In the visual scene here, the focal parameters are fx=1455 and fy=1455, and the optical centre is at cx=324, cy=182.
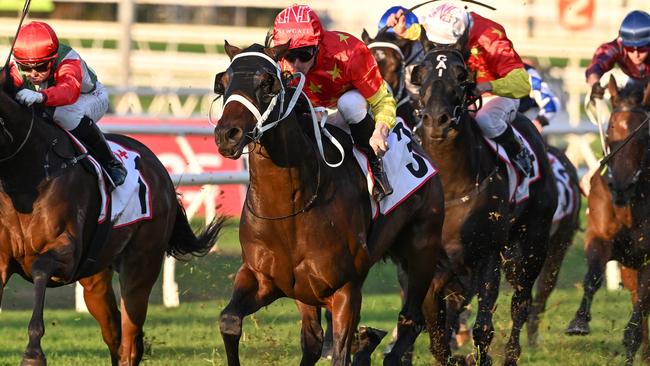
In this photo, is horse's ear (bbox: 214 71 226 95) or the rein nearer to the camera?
horse's ear (bbox: 214 71 226 95)

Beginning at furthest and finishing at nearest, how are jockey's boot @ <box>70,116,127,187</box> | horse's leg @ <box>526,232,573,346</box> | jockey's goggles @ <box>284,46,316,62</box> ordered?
horse's leg @ <box>526,232,573,346</box>, jockey's boot @ <box>70,116,127,187</box>, jockey's goggles @ <box>284,46,316,62</box>

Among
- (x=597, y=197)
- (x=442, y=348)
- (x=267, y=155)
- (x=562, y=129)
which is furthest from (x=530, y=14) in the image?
(x=267, y=155)

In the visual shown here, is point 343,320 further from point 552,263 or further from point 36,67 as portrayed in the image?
point 552,263

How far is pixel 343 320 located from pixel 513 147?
2.54 meters

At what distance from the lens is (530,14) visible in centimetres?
2175

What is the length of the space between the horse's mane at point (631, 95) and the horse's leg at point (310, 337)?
308 cm

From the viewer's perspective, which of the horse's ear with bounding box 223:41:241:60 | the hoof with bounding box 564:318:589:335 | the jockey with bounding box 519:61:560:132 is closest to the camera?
the horse's ear with bounding box 223:41:241:60

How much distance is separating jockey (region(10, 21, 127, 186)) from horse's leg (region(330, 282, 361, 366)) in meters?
1.59

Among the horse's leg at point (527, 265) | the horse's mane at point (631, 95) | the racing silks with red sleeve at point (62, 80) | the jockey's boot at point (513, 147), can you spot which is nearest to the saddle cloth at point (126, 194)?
the racing silks with red sleeve at point (62, 80)

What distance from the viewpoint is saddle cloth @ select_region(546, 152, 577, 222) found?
10289mm

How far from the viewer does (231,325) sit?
20.0 feet

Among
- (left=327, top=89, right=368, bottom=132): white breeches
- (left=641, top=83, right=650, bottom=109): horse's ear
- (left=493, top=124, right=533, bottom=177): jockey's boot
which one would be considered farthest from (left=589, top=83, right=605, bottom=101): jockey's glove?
(left=327, top=89, right=368, bottom=132): white breeches

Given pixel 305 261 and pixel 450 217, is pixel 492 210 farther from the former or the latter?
pixel 305 261

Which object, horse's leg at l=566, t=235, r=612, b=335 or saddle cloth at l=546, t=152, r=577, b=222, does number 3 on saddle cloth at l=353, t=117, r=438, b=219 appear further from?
saddle cloth at l=546, t=152, r=577, b=222
